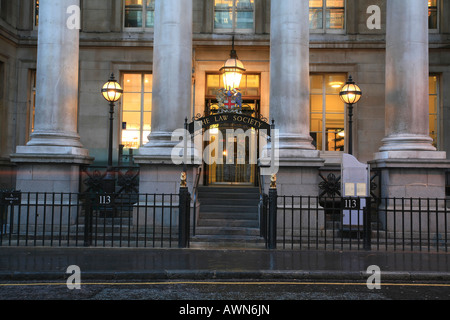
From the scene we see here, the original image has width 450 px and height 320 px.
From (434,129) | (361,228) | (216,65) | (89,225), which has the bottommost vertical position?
(361,228)

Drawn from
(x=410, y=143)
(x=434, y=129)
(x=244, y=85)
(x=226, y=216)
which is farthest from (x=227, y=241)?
(x=434, y=129)

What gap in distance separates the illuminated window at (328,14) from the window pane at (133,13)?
23.2ft

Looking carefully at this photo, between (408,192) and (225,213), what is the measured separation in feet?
17.0

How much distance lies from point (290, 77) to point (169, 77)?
11.4ft

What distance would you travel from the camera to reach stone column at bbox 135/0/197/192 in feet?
43.6

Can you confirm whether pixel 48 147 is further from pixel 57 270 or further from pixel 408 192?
pixel 408 192

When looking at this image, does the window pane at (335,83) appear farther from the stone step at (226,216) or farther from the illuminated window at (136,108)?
the stone step at (226,216)

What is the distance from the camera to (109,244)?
11.4 m

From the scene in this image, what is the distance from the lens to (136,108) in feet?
63.8

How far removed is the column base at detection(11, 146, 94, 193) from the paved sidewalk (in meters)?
2.78

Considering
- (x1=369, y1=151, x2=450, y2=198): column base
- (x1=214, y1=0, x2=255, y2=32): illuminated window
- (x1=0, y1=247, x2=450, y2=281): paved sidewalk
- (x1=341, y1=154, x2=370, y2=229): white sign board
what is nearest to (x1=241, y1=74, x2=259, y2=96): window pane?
(x1=214, y1=0, x2=255, y2=32): illuminated window

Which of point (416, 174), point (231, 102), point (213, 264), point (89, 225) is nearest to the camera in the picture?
point (213, 264)

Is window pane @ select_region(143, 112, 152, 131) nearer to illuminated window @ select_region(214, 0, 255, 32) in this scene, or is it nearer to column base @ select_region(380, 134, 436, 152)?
illuminated window @ select_region(214, 0, 255, 32)

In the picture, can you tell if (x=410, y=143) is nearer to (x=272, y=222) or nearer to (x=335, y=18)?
(x=272, y=222)
